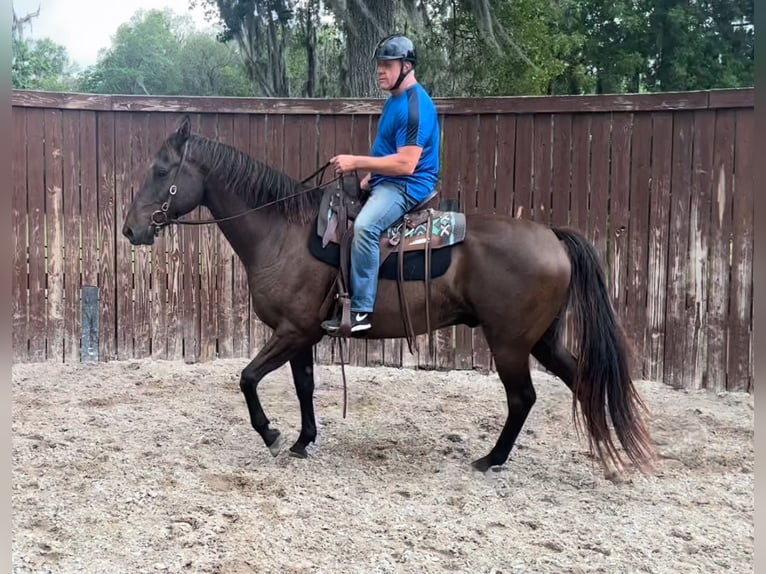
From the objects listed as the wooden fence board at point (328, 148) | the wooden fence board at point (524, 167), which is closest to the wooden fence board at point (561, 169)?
the wooden fence board at point (524, 167)

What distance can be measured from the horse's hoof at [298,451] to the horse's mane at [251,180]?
4.91 ft

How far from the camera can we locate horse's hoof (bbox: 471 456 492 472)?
4342 millimetres

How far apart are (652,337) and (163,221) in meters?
4.42

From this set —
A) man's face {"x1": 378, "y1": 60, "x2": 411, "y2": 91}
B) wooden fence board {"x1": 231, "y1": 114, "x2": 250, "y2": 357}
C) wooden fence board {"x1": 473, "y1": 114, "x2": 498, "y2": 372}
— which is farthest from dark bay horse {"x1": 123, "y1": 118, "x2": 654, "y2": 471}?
wooden fence board {"x1": 231, "y1": 114, "x2": 250, "y2": 357}

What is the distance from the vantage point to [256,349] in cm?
694

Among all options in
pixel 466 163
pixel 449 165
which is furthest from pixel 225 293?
pixel 466 163

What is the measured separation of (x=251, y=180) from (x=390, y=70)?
3.73ft

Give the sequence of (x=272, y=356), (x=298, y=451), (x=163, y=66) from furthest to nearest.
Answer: (x=163, y=66) < (x=298, y=451) < (x=272, y=356)

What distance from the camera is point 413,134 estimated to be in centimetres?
408

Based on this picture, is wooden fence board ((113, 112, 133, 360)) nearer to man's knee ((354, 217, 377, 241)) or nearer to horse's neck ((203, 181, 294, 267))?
horse's neck ((203, 181, 294, 267))

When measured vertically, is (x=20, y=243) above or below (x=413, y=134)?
below

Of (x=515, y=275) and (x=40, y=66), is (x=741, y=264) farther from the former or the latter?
(x=40, y=66)

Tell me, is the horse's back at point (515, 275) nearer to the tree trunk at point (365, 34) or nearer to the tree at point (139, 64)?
the tree trunk at point (365, 34)

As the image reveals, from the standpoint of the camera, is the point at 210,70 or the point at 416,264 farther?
the point at 210,70
